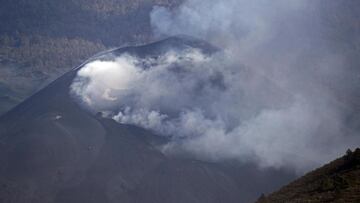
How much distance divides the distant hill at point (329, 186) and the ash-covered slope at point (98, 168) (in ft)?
177

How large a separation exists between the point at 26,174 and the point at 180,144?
3212 cm

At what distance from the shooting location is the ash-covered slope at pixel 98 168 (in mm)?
81562

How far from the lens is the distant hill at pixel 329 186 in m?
24.1

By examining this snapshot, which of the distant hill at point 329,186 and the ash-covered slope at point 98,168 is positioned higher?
the ash-covered slope at point 98,168

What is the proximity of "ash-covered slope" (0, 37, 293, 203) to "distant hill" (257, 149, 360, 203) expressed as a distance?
2122 inches

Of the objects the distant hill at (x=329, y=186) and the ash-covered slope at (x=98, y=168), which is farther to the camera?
the ash-covered slope at (x=98, y=168)

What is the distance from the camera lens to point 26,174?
84375 mm

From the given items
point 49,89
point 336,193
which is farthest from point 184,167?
point 336,193

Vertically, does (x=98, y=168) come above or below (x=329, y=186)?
above

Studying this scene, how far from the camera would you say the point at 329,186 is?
85.2 feet

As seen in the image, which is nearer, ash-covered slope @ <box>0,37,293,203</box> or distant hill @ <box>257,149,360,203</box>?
distant hill @ <box>257,149,360,203</box>

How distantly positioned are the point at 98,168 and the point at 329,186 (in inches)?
2641

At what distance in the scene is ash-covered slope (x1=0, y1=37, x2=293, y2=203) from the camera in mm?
81562

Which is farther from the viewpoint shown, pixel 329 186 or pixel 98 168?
pixel 98 168
